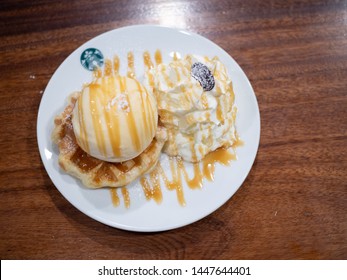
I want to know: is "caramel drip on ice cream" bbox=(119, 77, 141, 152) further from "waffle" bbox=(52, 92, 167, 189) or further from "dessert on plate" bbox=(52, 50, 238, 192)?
"waffle" bbox=(52, 92, 167, 189)

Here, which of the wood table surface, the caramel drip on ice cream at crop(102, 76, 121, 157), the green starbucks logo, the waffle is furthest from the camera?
the green starbucks logo

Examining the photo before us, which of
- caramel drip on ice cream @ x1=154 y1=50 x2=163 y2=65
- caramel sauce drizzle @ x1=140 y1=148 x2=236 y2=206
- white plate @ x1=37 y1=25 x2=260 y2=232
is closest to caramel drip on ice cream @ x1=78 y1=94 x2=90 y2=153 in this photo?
white plate @ x1=37 y1=25 x2=260 y2=232

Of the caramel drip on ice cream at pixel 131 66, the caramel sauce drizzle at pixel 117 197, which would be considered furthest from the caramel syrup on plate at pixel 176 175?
the caramel drip on ice cream at pixel 131 66

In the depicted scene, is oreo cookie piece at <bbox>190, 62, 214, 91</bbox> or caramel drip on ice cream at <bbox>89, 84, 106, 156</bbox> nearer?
caramel drip on ice cream at <bbox>89, 84, 106, 156</bbox>

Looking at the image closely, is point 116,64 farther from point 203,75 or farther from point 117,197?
point 117,197

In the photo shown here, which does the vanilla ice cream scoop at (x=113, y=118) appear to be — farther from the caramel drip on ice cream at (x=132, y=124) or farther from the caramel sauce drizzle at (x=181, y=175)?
the caramel sauce drizzle at (x=181, y=175)

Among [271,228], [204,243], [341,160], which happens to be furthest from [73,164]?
[341,160]

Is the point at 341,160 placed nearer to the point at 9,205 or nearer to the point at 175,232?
the point at 175,232
